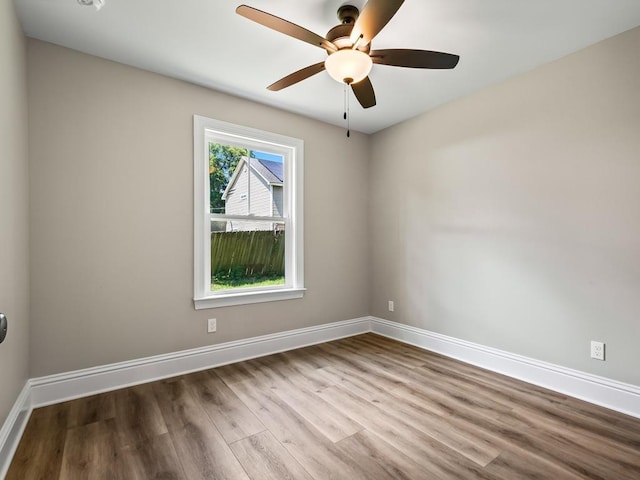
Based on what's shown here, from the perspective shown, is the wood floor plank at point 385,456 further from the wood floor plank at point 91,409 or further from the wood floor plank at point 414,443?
the wood floor plank at point 91,409

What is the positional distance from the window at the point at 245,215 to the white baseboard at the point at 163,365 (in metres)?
0.43

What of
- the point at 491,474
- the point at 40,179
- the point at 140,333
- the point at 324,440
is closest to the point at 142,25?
the point at 40,179

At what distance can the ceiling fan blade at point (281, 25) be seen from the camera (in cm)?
154

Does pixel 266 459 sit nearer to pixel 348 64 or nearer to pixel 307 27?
pixel 348 64

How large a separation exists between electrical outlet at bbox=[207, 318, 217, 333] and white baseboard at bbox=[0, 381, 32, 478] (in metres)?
1.23

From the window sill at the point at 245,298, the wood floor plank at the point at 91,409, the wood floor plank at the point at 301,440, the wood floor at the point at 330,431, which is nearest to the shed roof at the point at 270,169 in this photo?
the window sill at the point at 245,298

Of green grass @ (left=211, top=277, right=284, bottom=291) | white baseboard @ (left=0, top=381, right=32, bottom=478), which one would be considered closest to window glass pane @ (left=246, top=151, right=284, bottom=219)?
green grass @ (left=211, top=277, right=284, bottom=291)

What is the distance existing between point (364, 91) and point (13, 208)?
7.59ft

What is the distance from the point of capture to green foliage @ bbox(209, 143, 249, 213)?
302 cm

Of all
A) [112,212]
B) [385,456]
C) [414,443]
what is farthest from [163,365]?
[414,443]

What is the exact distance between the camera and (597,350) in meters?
2.24

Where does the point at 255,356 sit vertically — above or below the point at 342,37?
below

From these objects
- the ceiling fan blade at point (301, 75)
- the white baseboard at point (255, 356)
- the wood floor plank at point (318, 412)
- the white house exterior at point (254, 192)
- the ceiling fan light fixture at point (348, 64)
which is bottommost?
the wood floor plank at point (318, 412)

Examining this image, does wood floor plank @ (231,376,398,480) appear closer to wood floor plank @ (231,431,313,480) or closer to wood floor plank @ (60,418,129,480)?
wood floor plank @ (231,431,313,480)
